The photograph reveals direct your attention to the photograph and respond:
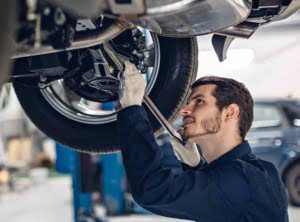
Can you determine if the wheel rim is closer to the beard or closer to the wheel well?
the beard

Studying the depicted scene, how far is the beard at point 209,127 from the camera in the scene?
190cm

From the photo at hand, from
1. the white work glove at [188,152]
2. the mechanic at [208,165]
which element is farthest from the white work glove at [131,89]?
the white work glove at [188,152]

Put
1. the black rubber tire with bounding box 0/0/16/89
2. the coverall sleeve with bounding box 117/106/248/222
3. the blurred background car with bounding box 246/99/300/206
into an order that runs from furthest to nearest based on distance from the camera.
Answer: the blurred background car with bounding box 246/99/300/206 → the coverall sleeve with bounding box 117/106/248/222 → the black rubber tire with bounding box 0/0/16/89

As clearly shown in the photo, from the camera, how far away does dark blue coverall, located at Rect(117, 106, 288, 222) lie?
5.54 ft

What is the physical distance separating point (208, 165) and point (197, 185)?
0.66ft

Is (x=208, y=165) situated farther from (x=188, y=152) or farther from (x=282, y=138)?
(x=282, y=138)

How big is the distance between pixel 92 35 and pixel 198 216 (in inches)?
26.1

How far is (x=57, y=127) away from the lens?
2123 mm

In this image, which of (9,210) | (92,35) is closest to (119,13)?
(92,35)

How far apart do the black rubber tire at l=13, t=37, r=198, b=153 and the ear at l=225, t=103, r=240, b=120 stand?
16 centimetres

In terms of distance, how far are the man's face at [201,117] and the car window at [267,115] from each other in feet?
13.1

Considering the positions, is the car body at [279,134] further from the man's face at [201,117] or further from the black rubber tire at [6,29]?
the black rubber tire at [6,29]

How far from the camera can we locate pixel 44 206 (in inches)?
243

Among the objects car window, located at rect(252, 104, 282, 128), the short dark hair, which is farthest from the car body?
the short dark hair
